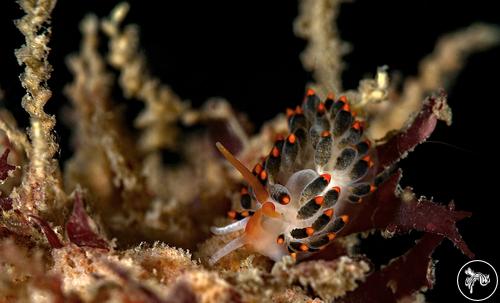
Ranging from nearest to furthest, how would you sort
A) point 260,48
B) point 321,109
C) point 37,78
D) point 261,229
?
point 37,78 < point 261,229 < point 321,109 < point 260,48

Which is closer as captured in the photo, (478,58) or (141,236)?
(141,236)

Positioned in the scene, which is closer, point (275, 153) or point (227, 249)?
point (227, 249)

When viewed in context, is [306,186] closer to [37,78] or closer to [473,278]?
[473,278]

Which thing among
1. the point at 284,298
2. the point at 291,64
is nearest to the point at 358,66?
the point at 291,64

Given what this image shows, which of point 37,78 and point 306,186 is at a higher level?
point 37,78

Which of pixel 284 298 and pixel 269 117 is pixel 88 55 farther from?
pixel 284 298

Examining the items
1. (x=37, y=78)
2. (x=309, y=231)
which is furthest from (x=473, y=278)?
(x=37, y=78)
